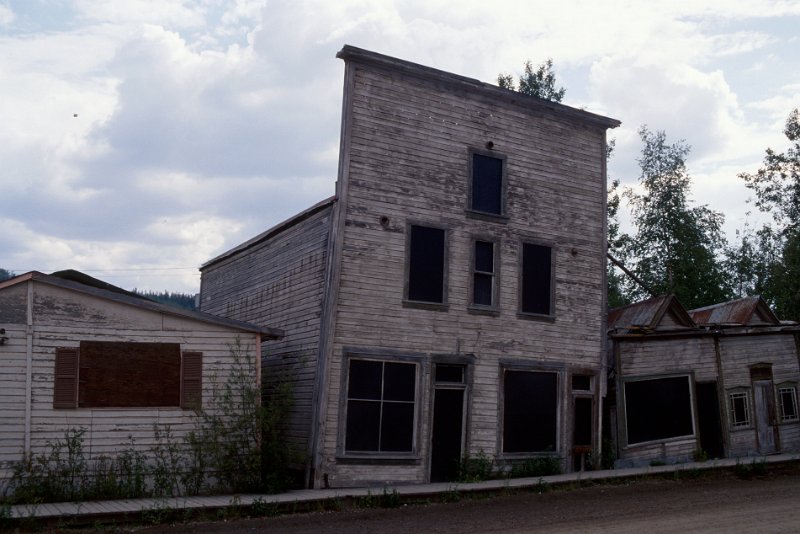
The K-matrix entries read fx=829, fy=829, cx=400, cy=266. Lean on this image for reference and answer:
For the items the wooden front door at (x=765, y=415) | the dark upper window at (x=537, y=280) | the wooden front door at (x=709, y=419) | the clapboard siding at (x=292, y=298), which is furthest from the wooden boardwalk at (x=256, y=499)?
the wooden front door at (x=765, y=415)

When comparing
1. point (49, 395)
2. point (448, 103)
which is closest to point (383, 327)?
point (448, 103)

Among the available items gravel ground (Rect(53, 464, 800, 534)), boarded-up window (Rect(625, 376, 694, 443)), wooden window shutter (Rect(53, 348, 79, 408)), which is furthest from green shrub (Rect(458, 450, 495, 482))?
wooden window shutter (Rect(53, 348, 79, 408))

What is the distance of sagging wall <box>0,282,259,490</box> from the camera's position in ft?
47.2

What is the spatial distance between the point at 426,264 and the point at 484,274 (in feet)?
5.34

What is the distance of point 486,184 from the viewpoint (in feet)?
63.9

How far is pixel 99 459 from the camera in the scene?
48.5 feet

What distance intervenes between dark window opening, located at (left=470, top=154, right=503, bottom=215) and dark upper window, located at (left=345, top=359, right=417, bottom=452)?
4214 mm

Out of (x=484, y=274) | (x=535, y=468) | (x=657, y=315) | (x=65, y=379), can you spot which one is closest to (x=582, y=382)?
(x=535, y=468)

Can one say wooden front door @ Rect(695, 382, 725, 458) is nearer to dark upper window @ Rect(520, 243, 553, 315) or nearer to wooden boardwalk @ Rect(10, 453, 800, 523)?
wooden boardwalk @ Rect(10, 453, 800, 523)

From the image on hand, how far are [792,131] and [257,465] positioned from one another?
31.9 meters

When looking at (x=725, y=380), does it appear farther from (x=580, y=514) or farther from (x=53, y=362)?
(x=53, y=362)

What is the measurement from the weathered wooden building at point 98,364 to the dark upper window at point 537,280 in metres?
6.68

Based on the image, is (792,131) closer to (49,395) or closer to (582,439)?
(582,439)

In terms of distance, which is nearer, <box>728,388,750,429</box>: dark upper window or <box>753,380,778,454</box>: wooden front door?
<box>728,388,750,429</box>: dark upper window
